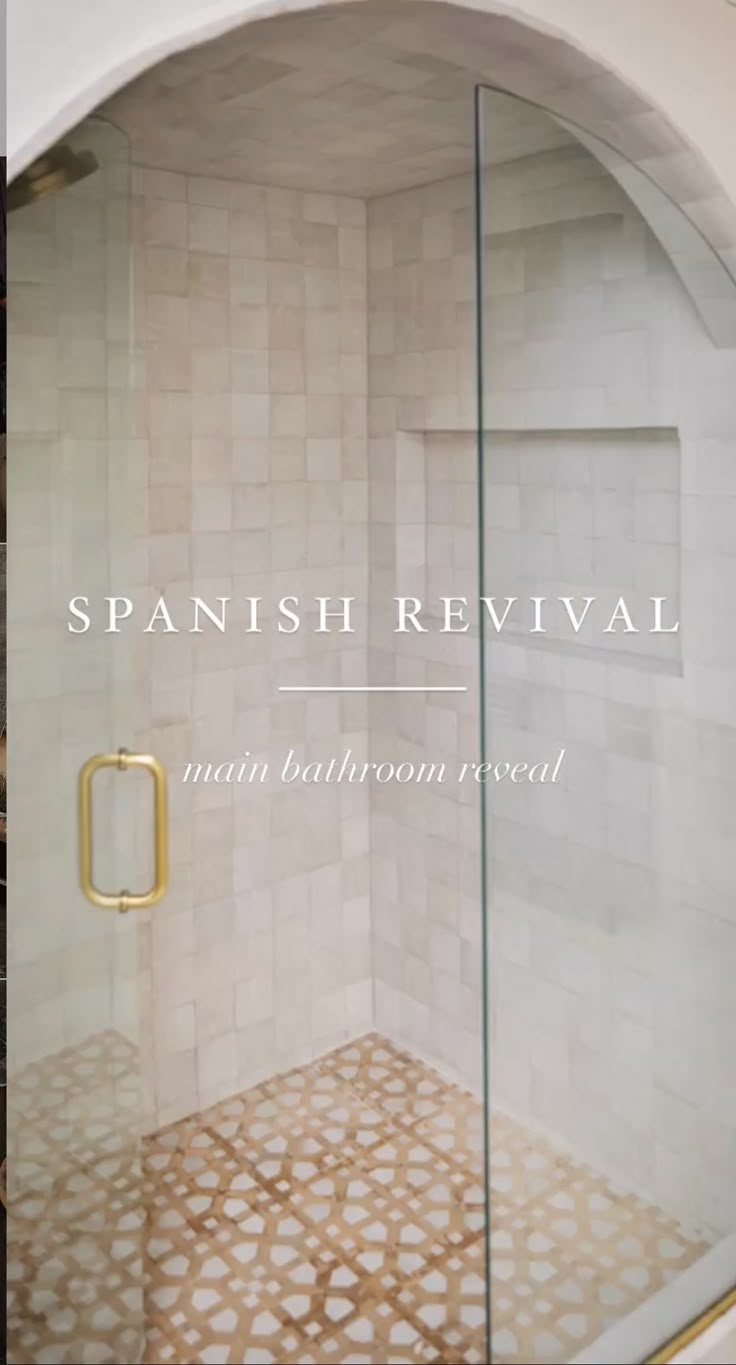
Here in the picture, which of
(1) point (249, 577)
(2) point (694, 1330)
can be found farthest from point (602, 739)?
(1) point (249, 577)

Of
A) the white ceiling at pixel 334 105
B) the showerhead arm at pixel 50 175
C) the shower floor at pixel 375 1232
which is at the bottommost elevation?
the shower floor at pixel 375 1232

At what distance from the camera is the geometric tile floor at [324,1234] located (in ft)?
5.51

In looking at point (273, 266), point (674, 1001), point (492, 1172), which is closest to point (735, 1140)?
point (674, 1001)

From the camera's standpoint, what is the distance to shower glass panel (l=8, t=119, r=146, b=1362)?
1588mm

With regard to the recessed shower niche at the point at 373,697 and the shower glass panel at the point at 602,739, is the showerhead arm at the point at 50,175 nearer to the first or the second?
the recessed shower niche at the point at 373,697

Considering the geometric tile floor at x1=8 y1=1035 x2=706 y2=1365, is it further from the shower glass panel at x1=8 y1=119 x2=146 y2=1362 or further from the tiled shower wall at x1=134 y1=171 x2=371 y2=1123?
the tiled shower wall at x1=134 y1=171 x2=371 y2=1123

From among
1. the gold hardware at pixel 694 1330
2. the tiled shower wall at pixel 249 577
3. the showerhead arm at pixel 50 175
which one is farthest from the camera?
the tiled shower wall at pixel 249 577

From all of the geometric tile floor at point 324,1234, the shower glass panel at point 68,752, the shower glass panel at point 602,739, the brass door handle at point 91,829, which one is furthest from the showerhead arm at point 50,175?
the geometric tile floor at point 324,1234

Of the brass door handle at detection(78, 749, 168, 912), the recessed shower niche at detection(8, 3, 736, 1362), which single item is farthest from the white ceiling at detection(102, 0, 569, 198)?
the brass door handle at detection(78, 749, 168, 912)

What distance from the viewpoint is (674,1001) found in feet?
6.26

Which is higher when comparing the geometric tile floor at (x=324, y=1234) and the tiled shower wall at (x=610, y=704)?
the tiled shower wall at (x=610, y=704)

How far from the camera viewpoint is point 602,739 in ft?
5.72

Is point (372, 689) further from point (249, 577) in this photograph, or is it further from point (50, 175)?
point (50, 175)

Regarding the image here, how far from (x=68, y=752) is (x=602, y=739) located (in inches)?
30.9
